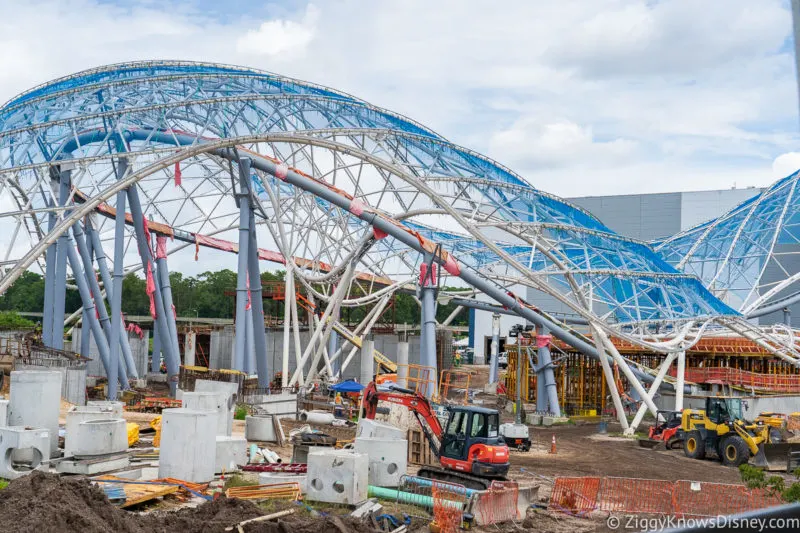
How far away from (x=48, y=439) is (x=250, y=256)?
1876 centimetres

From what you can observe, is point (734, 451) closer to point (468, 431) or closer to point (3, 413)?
point (468, 431)

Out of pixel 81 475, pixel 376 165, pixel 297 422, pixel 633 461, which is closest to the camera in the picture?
pixel 81 475

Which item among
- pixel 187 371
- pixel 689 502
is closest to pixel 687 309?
pixel 187 371

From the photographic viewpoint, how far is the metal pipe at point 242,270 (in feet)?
112

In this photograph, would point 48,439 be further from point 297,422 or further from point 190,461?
point 297,422

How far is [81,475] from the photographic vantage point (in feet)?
55.0

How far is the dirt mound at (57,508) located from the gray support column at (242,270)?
69.4ft

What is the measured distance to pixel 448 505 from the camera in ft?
50.5

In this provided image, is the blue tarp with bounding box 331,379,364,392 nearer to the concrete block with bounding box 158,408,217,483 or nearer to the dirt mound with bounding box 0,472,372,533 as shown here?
the concrete block with bounding box 158,408,217,483

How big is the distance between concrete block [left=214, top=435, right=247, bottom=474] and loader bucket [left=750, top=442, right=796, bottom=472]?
1507cm

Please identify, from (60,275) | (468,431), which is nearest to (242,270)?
(60,275)

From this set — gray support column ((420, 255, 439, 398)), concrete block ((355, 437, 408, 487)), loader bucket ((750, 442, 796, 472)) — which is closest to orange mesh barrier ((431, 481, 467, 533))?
concrete block ((355, 437, 408, 487))

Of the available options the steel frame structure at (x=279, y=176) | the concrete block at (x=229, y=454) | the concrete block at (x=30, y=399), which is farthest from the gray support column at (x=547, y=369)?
the concrete block at (x=30, y=399)

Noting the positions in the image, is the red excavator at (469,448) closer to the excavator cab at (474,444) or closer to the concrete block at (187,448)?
the excavator cab at (474,444)
